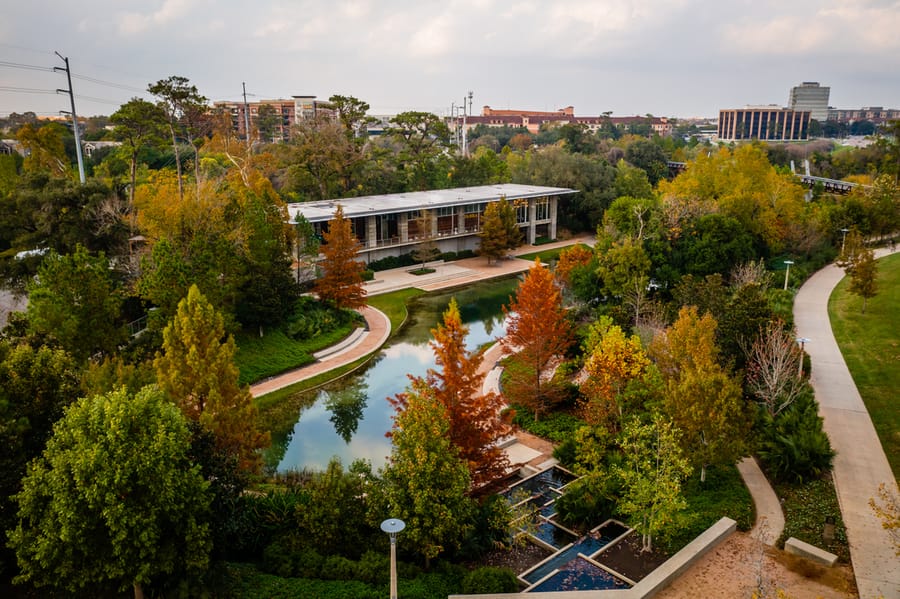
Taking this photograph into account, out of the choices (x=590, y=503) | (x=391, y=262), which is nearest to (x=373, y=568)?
(x=590, y=503)

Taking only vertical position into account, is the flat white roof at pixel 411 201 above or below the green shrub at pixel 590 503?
above

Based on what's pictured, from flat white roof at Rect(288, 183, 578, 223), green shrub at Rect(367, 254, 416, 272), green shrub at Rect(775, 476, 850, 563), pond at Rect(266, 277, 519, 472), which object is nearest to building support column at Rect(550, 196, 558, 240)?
flat white roof at Rect(288, 183, 578, 223)

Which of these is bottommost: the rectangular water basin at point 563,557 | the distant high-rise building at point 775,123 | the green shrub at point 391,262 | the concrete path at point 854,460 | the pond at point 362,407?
the pond at point 362,407

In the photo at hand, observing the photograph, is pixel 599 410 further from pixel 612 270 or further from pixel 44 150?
pixel 44 150

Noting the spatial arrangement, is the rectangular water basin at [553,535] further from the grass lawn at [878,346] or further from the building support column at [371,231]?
the building support column at [371,231]

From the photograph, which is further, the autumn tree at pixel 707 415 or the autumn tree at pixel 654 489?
the autumn tree at pixel 707 415

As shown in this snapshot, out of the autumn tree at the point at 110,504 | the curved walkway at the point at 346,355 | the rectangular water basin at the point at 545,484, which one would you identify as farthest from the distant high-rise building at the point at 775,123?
the autumn tree at the point at 110,504

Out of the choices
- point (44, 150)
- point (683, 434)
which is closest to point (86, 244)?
point (44, 150)
